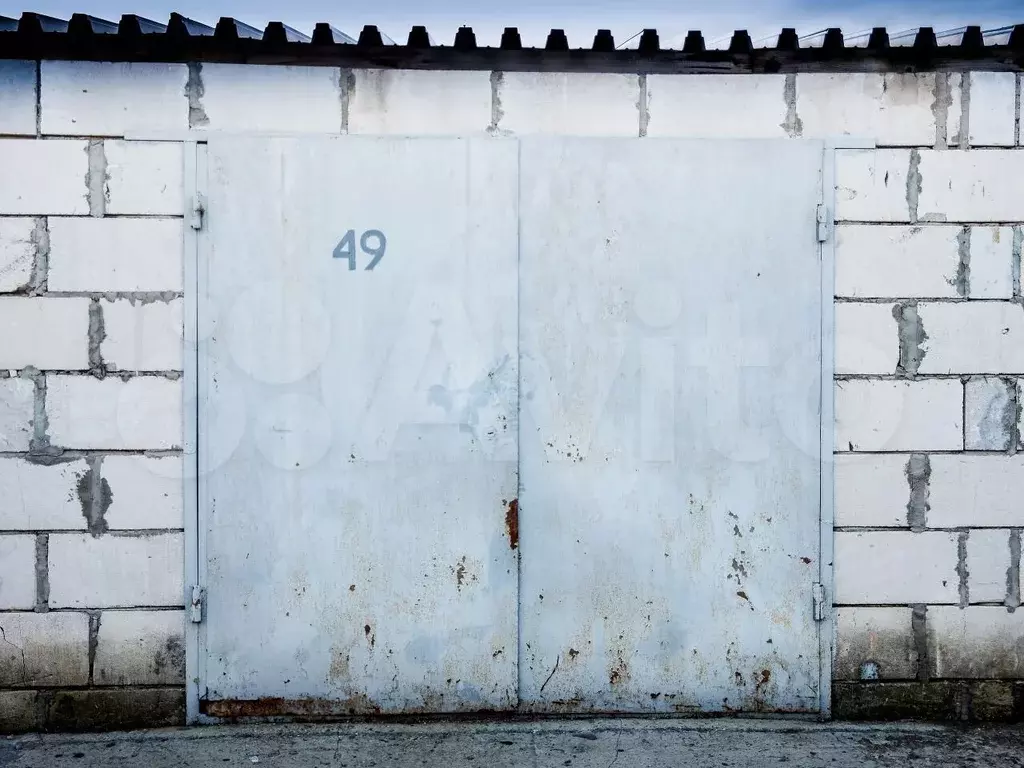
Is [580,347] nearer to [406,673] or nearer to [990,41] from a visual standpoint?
[406,673]

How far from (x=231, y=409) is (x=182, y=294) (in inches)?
19.1

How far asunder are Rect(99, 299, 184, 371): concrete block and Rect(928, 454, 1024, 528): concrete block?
306 cm

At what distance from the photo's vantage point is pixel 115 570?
339cm

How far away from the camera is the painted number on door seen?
11.1ft

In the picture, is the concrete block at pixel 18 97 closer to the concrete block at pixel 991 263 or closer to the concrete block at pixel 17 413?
the concrete block at pixel 17 413

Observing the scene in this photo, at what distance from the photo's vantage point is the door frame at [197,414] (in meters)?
3.35

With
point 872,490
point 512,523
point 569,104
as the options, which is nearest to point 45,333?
point 512,523

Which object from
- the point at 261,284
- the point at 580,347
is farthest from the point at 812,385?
the point at 261,284

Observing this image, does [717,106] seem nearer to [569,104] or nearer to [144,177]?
[569,104]

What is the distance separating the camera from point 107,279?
335 centimetres

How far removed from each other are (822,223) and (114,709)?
133 inches

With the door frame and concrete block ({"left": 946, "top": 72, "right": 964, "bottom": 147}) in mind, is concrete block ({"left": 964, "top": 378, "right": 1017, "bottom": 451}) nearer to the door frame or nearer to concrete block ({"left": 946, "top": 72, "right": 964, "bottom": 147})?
the door frame

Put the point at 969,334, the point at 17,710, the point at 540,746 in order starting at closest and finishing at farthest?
the point at 540,746
the point at 17,710
the point at 969,334

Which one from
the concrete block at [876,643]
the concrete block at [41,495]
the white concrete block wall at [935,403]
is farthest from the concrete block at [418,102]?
the concrete block at [876,643]
